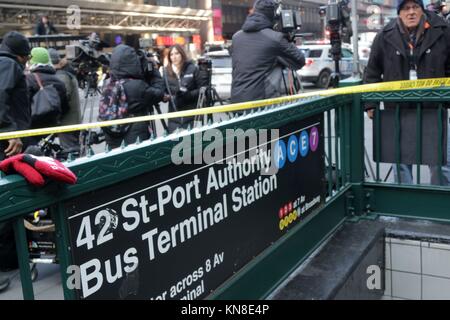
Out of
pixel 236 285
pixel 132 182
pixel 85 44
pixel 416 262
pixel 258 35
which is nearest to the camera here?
pixel 132 182

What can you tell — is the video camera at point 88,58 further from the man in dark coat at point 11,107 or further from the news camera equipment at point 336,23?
the news camera equipment at point 336,23

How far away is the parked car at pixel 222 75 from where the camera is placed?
15000mm

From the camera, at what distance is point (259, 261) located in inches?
117

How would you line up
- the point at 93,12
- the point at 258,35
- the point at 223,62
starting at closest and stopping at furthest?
1. the point at 258,35
2. the point at 223,62
3. the point at 93,12

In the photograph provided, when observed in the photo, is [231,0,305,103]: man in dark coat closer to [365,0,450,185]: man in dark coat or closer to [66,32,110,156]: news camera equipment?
[365,0,450,185]: man in dark coat

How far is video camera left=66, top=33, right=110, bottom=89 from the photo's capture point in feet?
23.0

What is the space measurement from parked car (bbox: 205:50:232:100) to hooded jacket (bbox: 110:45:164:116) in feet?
30.9

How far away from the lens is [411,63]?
14.7ft

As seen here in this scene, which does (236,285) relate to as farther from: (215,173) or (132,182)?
(132,182)

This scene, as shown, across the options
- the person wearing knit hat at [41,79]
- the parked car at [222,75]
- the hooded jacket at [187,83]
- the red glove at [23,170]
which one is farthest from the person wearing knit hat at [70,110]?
the parked car at [222,75]

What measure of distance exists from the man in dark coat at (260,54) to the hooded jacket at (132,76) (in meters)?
0.94

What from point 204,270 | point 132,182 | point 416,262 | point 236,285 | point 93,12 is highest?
point 93,12
